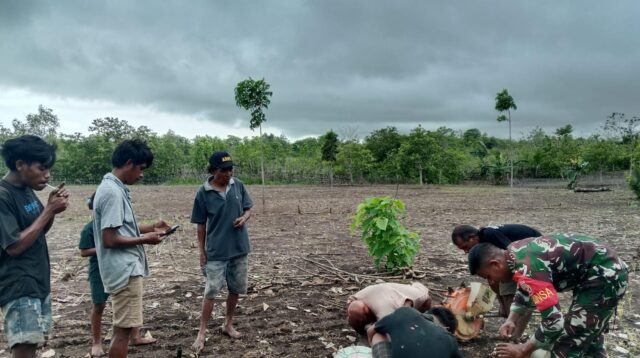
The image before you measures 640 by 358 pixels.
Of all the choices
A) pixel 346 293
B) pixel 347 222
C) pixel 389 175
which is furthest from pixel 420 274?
pixel 389 175

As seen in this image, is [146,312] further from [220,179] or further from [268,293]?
[220,179]

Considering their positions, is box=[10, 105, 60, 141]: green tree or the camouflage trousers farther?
box=[10, 105, 60, 141]: green tree

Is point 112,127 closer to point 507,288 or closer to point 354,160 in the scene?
point 354,160

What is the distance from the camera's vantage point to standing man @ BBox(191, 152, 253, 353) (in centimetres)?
430

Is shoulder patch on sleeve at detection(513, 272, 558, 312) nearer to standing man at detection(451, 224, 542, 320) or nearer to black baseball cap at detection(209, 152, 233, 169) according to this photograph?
standing man at detection(451, 224, 542, 320)

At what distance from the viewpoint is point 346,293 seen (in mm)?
5961

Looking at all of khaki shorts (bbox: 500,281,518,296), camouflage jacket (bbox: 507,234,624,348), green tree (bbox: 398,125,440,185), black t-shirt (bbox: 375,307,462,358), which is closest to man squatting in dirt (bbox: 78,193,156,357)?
black t-shirt (bbox: 375,307,462,358)

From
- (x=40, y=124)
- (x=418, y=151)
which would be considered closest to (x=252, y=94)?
(x=418, y=151)

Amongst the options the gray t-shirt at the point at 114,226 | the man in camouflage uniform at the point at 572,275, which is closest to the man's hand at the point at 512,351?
the man in camouflage uniform at the point at 572,275

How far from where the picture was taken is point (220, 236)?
14.3 ft

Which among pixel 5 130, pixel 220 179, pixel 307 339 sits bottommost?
pixel 307 339

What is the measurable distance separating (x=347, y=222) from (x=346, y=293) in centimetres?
776

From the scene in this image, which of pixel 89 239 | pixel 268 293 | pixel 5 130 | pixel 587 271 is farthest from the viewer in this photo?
pixel 5 130

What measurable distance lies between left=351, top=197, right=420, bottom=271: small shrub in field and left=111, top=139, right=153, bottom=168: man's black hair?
4.03m
